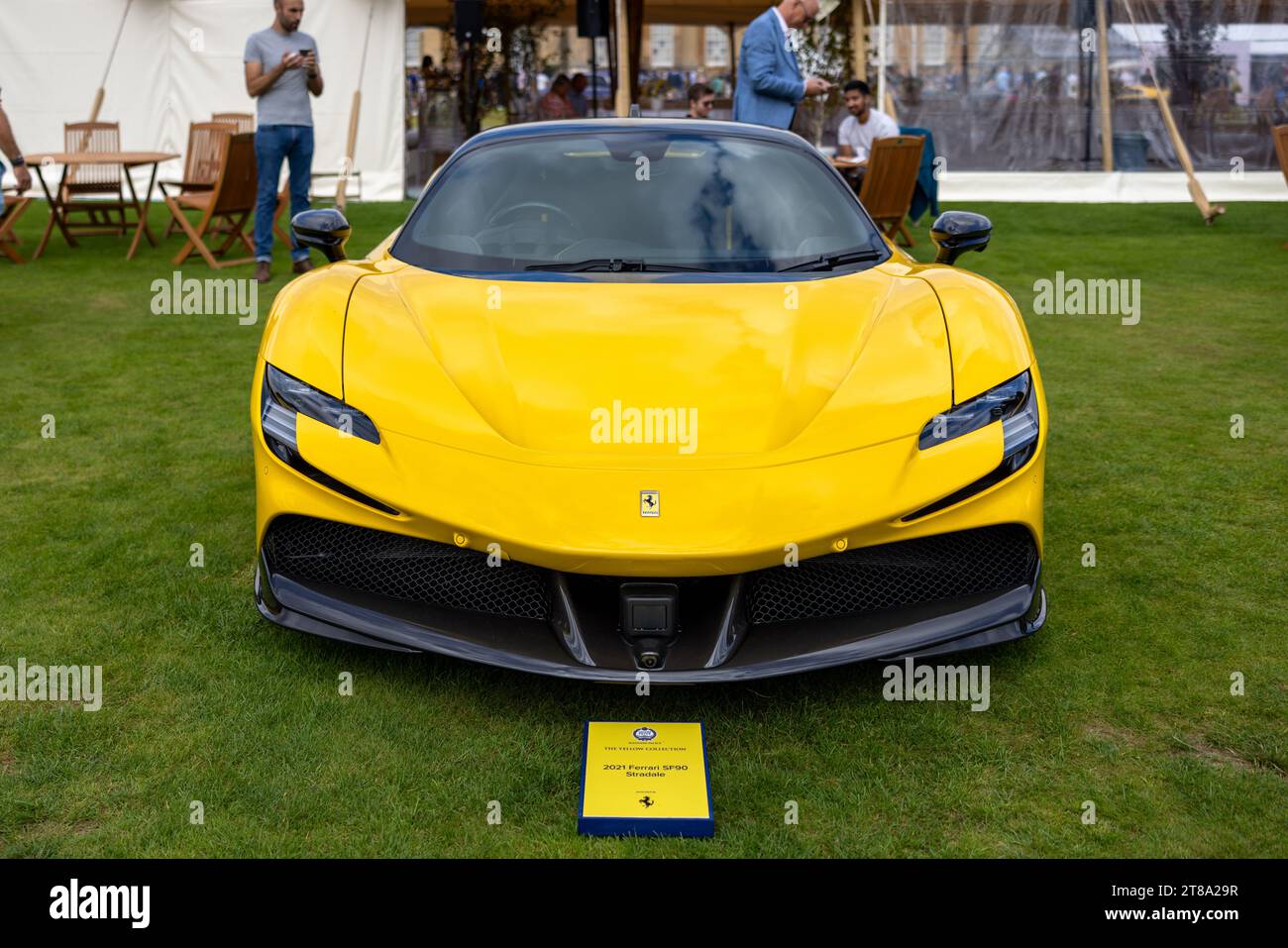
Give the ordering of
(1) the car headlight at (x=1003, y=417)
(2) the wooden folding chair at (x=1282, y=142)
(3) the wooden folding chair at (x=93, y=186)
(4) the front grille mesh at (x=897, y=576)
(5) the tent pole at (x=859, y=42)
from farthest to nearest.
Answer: (5) the tent pole at (x=859, y=42) < (3) the wooden folding chair at (x=93, y=186) < (2) the wooden folding chair at (x=1282, y=142) < (1) the car headlight at (x=1003, y=417) < (4) the front grille mesh at (x=897, y=576)

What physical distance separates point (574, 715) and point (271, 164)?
7.25 metres

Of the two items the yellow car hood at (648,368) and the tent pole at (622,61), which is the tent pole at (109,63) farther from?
the yellow car hood at (648,368)

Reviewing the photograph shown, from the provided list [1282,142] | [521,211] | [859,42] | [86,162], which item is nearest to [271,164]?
[86,162]

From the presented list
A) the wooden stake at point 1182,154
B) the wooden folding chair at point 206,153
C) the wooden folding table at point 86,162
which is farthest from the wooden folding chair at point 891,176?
the wooden folding table at point 86,162

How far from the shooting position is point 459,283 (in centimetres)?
323

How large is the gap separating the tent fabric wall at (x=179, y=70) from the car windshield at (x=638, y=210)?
11312 millimetres

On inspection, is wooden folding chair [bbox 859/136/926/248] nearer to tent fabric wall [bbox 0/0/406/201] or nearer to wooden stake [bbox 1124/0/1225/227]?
wooden stake [bbox 1124/0/1225/227]

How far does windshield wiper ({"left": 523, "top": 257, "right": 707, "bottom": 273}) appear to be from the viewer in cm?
336

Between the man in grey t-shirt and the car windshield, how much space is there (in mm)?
5361

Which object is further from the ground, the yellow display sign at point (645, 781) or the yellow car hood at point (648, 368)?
the yellow car hood at point (648, 368)

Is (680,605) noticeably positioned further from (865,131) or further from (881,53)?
(881,53)

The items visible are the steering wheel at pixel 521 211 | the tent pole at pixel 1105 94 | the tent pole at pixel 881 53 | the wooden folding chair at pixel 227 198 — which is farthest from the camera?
the tent pole at pixel 881 53

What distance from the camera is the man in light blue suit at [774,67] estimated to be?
770cm

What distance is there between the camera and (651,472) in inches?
99.0
